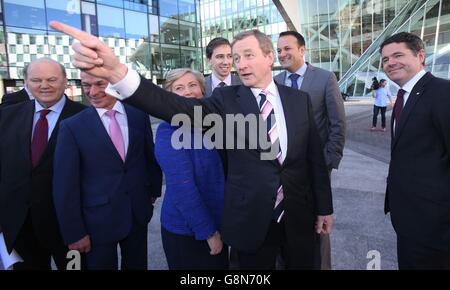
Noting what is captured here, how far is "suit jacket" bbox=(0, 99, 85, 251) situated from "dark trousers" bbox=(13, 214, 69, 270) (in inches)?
1.9

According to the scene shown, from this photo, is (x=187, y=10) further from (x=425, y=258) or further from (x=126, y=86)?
(x=425, y=258)

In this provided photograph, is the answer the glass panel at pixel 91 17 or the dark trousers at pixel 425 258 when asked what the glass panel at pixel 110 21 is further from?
the dark trousers at pixel 425 258

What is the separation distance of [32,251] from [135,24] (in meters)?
21.8

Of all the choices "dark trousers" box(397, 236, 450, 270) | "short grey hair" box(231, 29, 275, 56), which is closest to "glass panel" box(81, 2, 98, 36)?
"short grey hair" box(231, 29, 275, 56)

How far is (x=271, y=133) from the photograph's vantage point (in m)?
2.06

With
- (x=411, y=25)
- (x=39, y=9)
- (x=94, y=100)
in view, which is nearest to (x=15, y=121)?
(x=94, y=100)

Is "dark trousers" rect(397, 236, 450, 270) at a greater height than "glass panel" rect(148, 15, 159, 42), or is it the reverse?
"glass panel" rect(148, 15, 159, 42)

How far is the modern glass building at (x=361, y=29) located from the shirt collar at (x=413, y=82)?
22830 mm

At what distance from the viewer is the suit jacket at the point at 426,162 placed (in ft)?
6.79

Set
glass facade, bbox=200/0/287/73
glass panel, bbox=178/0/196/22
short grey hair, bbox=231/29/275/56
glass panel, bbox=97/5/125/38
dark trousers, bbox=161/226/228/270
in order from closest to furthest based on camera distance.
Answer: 1. short grey hair, bbox=231/29/275/56
2. dark trousers, bbox=161/226/228/270
3. glass panel, bbox=97/5/125/38
4. glass panel, bbox=178/0/196/22
5. glass facade, bbox=200/0/287/73

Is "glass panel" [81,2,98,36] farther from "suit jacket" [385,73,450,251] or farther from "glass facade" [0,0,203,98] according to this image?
"suit jacket" [385,73,450,251]

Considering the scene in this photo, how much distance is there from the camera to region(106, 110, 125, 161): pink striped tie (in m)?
2.46

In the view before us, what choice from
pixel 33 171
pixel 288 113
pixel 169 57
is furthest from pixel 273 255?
pixel 169 57
